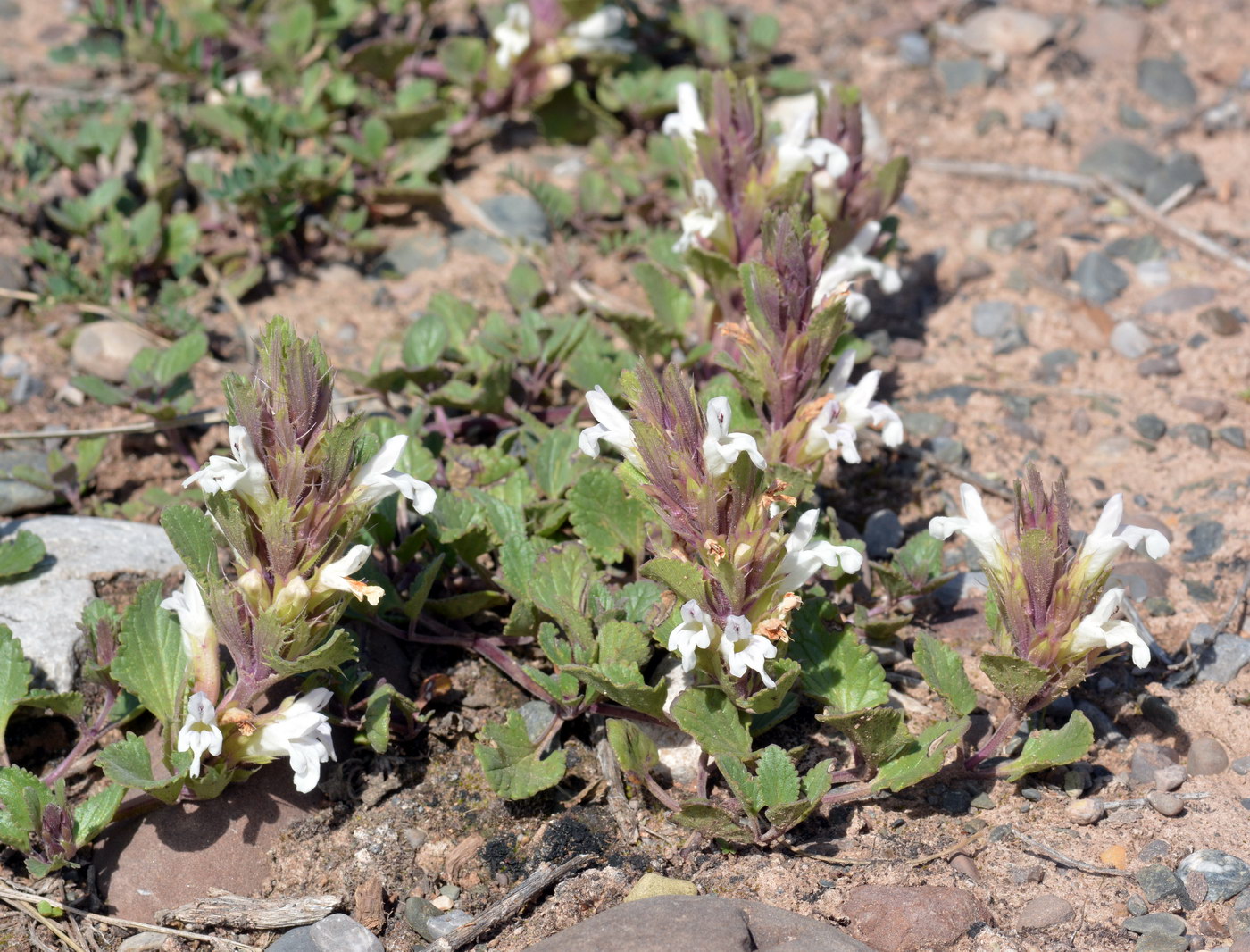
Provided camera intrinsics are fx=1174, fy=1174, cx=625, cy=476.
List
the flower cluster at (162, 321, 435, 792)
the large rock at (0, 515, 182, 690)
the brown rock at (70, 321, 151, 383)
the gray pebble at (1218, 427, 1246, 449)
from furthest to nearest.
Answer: the brown rock at (70, 321, 151, 383)
the gray pebble at (1218, 427, 1246, 449)
the large rock at (0, 515, 182, 690)
the flower cluster at (162, 321, 435, 792)

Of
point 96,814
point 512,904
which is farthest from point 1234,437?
point 96,814

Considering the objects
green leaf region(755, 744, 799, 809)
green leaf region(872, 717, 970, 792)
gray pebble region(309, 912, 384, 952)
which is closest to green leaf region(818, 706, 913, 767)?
green leaf region(872, 717, 970, 792)

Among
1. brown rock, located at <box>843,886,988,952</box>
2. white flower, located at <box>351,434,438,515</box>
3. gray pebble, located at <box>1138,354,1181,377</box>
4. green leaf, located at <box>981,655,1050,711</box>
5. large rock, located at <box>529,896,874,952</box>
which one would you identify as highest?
white flower, located at <box>351,434,438,515</box>

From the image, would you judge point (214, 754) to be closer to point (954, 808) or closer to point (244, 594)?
point (244, 594)

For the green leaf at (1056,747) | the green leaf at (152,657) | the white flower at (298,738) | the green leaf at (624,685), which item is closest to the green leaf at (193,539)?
the green leaf at (152,657)

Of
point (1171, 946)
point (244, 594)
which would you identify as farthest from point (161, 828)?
point (1171, 946)

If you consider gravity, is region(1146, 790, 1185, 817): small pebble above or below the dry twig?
below

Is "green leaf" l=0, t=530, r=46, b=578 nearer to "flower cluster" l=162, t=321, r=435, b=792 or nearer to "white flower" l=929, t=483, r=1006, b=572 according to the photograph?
"flower cluster" l=162, t=321, r=435, b=792

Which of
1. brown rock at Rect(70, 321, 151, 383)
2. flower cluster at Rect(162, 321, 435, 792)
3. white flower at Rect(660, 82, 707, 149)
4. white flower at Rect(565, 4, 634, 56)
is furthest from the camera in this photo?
white flower at Rect(565, 4, 634, 56)

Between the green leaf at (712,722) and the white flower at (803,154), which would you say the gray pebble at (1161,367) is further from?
the green leaf at (712,722)
